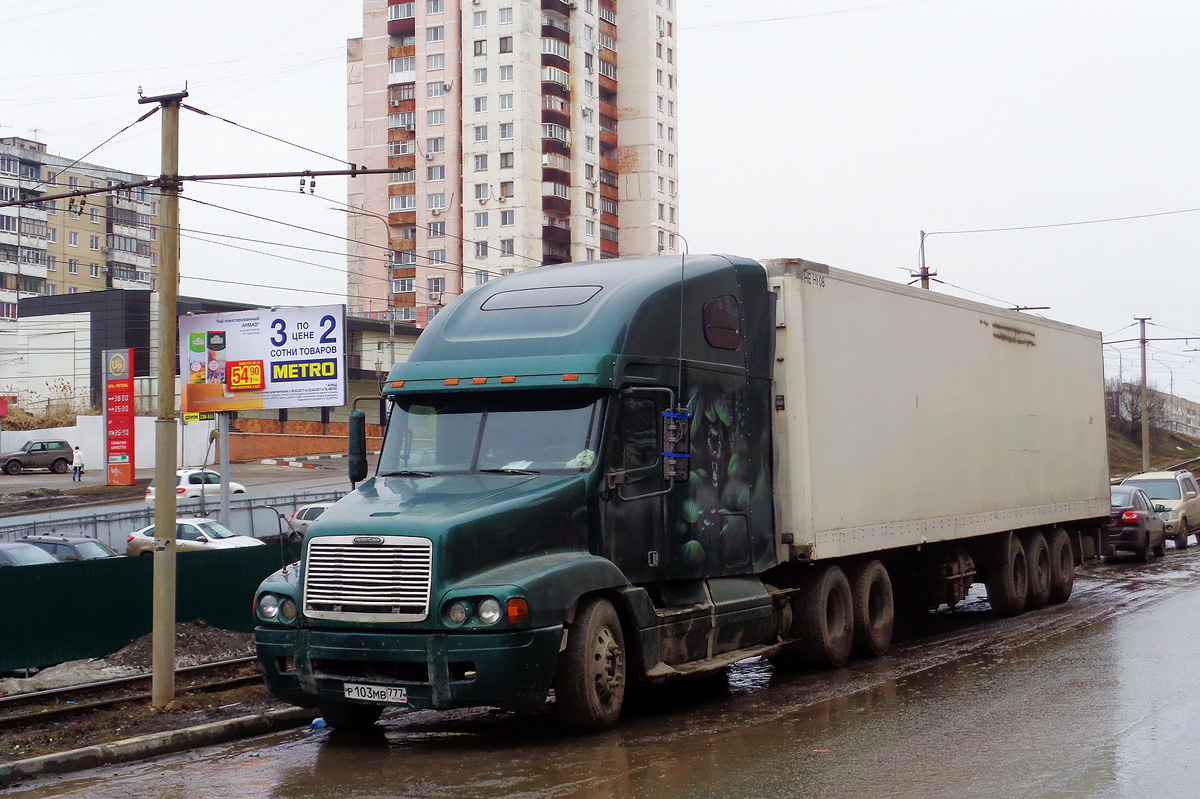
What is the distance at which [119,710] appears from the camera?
38.7 ft

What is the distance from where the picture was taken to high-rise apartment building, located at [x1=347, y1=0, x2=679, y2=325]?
9025cm

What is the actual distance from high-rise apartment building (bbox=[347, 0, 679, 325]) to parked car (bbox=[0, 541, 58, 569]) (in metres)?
65.5

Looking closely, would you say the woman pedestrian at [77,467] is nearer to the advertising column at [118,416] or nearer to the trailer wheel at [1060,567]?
the advertising column at [118,416]

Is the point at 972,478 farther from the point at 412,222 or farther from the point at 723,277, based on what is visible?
the point at 412,222

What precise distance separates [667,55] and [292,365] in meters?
66.7

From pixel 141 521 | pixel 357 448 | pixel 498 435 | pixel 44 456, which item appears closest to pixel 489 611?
pixel 498 435

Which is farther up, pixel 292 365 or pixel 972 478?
pixel 292 365

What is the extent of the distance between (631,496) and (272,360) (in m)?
30.7

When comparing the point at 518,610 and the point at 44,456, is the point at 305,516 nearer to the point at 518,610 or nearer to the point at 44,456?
the point at 518,610

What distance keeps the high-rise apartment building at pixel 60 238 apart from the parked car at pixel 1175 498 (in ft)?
269

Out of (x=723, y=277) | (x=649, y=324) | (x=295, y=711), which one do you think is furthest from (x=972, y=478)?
(x=295, y=711)

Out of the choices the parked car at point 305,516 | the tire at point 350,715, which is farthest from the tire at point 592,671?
the parked car at point 305,516

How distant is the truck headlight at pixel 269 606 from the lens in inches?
377

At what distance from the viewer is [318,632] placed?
30.3ft
